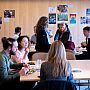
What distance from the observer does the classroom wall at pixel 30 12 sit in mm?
9055

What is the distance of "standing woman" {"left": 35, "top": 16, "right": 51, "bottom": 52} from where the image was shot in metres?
5.93

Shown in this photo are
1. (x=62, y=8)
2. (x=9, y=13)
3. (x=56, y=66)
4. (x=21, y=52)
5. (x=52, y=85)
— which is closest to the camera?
(x=52, y=85)

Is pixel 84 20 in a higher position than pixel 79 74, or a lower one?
higher

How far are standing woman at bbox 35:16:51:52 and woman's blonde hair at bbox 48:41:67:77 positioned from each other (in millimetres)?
2574

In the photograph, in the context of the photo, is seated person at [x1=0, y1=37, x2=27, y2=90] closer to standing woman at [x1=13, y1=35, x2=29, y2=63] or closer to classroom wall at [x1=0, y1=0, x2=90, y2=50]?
standing woman at [x1=13, y1=35, x2=29, y2=63]

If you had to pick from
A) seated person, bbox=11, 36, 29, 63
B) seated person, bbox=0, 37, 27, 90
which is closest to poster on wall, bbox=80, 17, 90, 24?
seated person, bbox=11, 36, 29, 63

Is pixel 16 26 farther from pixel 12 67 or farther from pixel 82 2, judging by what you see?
pixel 12 67

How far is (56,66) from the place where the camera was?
127 inches

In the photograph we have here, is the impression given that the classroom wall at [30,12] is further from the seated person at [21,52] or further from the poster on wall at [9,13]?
the seated person at [21,52]

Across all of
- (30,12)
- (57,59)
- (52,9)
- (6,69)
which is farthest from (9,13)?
(57,59)

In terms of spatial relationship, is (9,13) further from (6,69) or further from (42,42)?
(6,69)

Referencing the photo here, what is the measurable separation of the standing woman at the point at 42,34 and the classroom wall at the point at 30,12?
3119 mm

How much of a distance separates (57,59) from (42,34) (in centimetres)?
273

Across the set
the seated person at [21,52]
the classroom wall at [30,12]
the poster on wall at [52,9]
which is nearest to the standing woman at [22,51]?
the seated person at [21,52]
